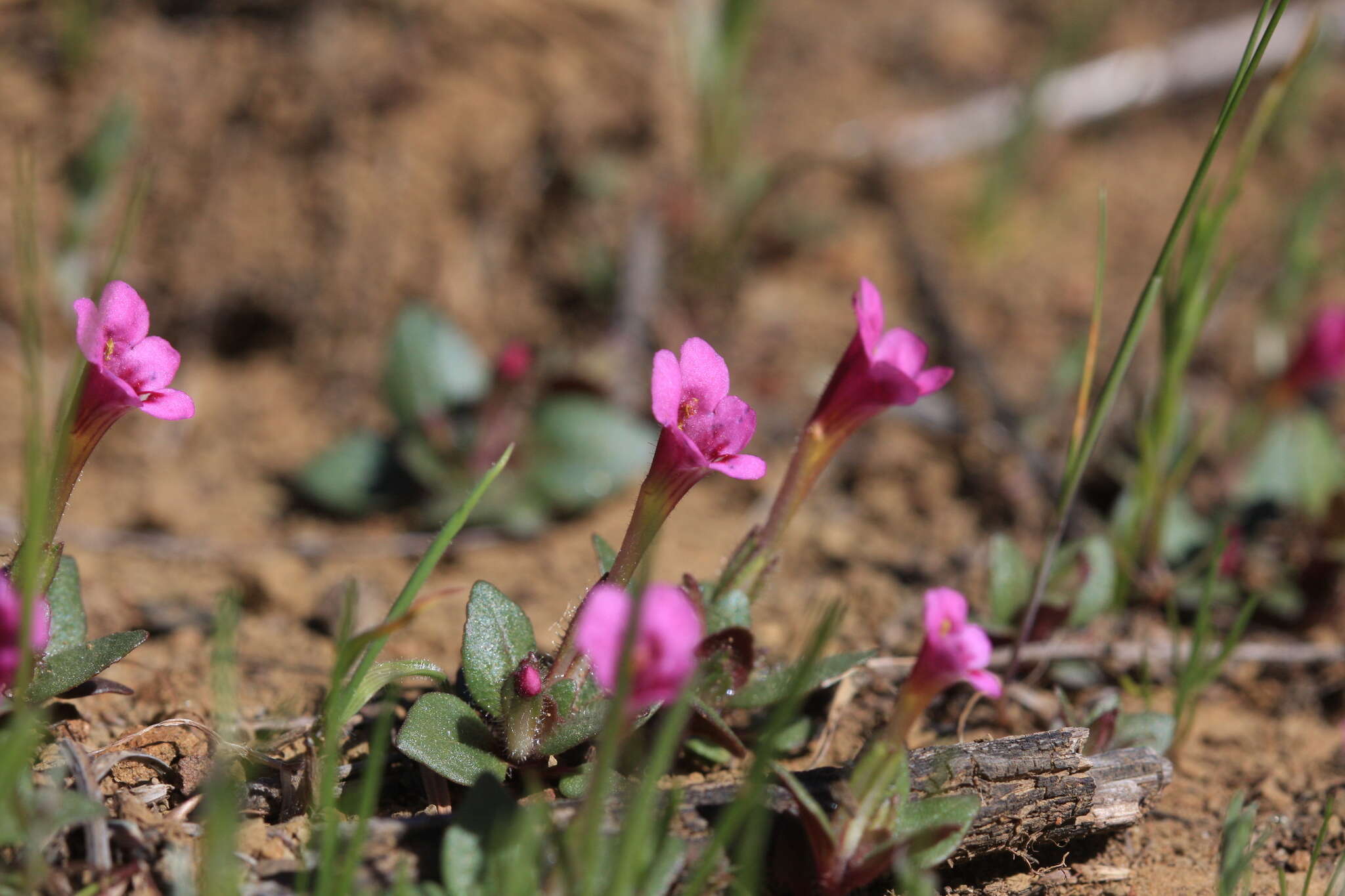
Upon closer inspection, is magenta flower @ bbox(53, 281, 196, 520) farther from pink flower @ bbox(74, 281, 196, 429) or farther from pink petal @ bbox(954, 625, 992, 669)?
pink petal @ bbox(954, 625, 992, 669)

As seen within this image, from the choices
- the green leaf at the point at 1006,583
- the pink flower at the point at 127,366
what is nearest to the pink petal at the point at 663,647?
the pink flower at the point at 127,366

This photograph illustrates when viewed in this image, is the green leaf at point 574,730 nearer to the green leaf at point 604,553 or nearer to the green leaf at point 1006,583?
the green leaf at point 604,553

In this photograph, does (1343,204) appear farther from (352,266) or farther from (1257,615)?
(352,266)

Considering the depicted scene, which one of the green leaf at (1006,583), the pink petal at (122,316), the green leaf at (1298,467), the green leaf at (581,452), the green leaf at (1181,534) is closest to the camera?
the pink petal at (122,316)

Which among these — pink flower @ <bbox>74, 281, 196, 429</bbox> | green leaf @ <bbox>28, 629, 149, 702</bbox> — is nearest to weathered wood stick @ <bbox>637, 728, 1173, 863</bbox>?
green leaf @ <bbox>28, 629, 149, 702</bbox>

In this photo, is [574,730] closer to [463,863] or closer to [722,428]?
[463,863]

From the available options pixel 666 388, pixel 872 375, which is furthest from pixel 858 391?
pixel 666 388
